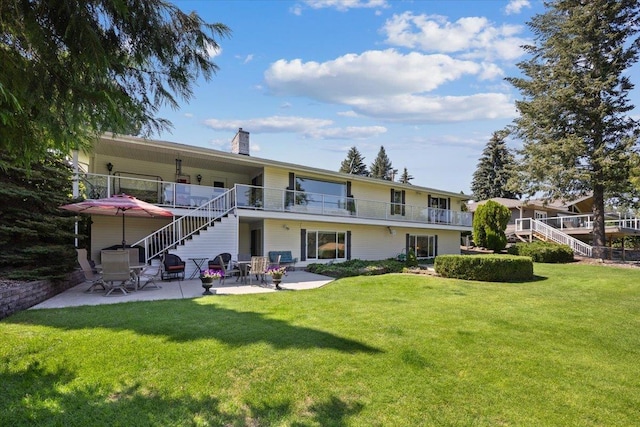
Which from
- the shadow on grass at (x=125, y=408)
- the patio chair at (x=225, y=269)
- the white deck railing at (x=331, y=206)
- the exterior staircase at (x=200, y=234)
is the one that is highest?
the white deck railing at (x=331, y=206)

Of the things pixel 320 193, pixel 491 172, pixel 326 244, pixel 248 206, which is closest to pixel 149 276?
pixel 248 206

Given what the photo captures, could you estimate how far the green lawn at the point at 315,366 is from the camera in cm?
341

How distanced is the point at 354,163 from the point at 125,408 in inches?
2351

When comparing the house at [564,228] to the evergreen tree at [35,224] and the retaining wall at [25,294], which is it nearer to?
the evergreen tree at [35,224]

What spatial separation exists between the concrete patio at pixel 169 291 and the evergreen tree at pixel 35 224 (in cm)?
77

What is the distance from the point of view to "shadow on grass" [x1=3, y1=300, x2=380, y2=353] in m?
5.14

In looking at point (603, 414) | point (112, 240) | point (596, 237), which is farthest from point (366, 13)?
point (596, 237)

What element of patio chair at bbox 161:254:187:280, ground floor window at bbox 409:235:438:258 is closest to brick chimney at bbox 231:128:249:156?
patio chair at bbox 161:254:187:280

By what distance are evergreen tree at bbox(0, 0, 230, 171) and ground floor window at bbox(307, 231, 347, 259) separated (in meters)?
13.7

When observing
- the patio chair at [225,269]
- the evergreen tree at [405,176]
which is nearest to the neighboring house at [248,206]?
the patio chair at [225,269]

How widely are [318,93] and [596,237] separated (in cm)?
2070

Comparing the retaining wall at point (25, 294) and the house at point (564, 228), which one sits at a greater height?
the house at point (564, 228)

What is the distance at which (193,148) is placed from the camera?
45.6ft

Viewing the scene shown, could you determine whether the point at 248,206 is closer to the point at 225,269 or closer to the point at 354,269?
the point at 225,269
